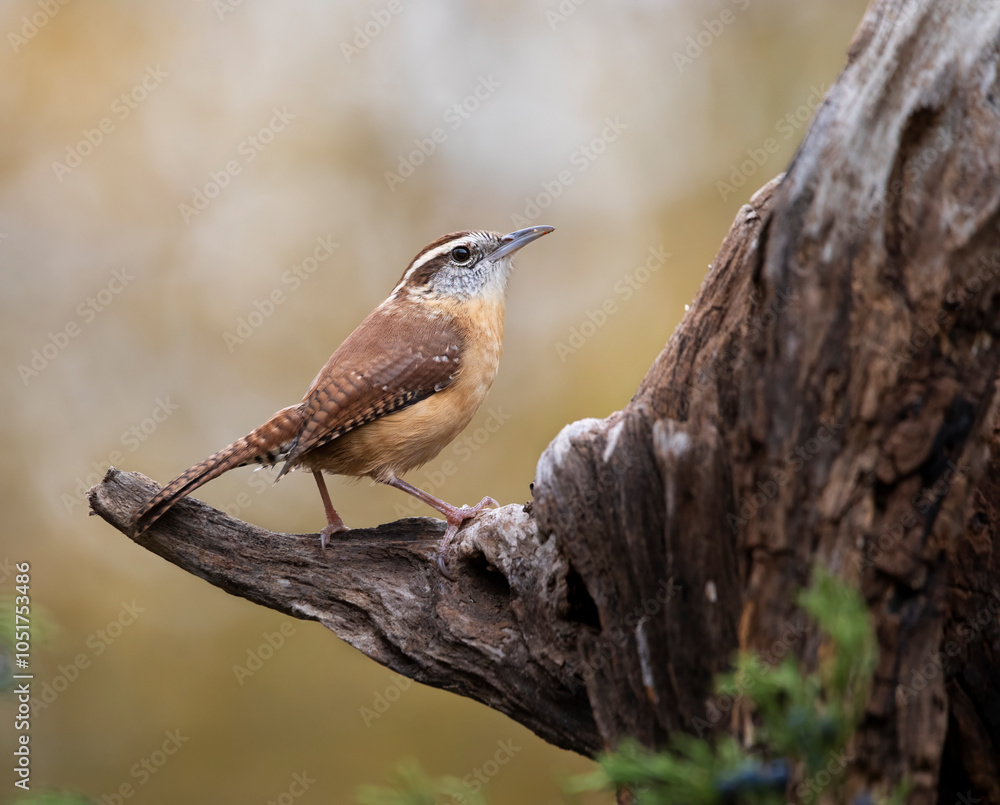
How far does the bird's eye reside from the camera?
504cm

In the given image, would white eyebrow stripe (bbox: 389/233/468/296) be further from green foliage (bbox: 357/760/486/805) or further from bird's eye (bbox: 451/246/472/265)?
green foliage (bbox: 357/760/486/805)

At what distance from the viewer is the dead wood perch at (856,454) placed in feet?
6.37

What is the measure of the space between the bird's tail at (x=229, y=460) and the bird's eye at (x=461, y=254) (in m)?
1.42

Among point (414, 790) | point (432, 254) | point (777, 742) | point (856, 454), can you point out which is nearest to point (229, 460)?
point (432, 254)

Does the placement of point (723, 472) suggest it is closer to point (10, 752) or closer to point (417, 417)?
point (417, 417)

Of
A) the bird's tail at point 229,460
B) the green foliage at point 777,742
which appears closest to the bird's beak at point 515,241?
the bird's tail at point 229,460

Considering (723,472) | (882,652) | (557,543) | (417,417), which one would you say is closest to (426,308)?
(417,417)

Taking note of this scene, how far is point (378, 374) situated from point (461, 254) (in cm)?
110

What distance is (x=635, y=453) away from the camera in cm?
251

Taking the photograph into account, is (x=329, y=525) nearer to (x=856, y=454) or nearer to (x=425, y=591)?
(x=425, y=591)

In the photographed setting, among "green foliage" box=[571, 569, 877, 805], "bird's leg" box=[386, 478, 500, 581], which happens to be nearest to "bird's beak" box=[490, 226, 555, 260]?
"bird's leg" box=[386, 478, 500, 581]

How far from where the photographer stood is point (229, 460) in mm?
3871

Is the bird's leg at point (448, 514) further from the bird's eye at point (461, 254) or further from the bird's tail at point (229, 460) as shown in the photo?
the bird's eye at point (461, 254)

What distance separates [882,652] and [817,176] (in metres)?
1.06
